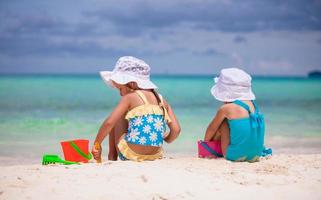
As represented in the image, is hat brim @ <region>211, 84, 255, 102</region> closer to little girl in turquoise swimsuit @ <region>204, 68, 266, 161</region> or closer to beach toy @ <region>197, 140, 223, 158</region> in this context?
little girl in turquoise swimsuit @ <region>204, 68, 266, 161</region>

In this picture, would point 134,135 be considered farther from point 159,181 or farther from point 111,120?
point 159,181

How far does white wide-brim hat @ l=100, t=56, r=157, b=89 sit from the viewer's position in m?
4.97

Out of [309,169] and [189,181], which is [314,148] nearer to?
[309,169]

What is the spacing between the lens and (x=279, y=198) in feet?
12.3

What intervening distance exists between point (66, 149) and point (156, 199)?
55.0 inches

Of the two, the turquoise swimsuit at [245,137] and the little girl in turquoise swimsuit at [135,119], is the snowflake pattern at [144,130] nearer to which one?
the little girl in turquoise swimsuit at [135,119]

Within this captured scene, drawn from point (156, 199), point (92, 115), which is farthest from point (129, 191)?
point (92, 115)

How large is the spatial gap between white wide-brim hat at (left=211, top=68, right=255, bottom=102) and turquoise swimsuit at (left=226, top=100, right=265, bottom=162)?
0.26 feet

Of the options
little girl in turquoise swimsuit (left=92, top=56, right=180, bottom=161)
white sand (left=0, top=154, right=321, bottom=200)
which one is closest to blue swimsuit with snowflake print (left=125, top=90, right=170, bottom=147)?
little girl in turquoise swimsuit (left=92, top=56, right=180, bottom=161)

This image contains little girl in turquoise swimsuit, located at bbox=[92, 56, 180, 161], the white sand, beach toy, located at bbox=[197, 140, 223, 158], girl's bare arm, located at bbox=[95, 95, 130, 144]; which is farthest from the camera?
beach toy, located at bbox=[197, 140, 223, 158]

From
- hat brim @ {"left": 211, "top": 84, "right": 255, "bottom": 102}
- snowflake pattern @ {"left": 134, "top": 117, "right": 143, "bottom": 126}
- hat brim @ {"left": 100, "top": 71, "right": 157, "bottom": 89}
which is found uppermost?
hat brim @ {"left": 100, "top": 71, "right": 157, "bottom": 89}

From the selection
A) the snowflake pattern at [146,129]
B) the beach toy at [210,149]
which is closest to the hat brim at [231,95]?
the beach toy at [210,149]

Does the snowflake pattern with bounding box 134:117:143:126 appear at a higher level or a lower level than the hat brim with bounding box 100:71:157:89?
lower

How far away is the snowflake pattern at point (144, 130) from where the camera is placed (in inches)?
191
